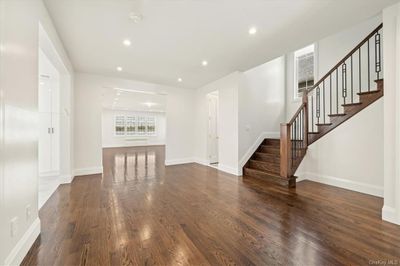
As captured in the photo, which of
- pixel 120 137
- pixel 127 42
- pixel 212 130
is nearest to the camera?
pixel 127 42

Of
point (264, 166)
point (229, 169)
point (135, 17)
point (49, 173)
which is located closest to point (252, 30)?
point (135, 17)

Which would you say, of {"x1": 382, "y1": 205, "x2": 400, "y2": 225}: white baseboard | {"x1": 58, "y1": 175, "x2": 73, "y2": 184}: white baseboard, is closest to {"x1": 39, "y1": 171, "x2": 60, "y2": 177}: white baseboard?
{"x1": 58, "y1": 175, "x2": 73, "y2": 184}: white baseboard

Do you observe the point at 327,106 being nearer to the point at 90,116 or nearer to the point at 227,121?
the point at 227,121

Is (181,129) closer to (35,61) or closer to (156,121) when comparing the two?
(35,61)

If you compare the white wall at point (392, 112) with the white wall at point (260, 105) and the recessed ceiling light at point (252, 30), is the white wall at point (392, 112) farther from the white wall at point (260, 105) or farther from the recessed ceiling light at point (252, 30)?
the white wall at point (260, 105)

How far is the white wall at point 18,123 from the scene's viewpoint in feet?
4.31

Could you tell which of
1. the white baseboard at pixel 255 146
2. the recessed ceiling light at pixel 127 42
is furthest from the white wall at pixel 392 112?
the recessed ceiling light at pixel 127 42

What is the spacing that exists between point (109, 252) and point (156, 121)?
12.2 meters

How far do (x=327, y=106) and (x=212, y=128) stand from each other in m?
3.44

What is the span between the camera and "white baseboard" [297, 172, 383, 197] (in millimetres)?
3168

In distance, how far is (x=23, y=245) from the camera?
1577 mm

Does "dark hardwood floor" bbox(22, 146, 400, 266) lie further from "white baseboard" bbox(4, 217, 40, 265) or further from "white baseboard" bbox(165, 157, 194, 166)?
"white baseboard" bbox(165, 157, 194, 166)

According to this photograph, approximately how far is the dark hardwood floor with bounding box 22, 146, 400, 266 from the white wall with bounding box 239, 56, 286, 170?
163 centimetres

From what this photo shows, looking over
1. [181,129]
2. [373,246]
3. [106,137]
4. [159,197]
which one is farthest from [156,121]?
[373,246]
